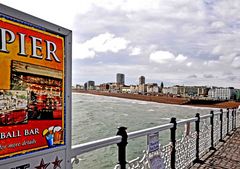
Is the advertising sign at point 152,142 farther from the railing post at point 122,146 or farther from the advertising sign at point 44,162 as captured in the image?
the advertising sign at point 44,162

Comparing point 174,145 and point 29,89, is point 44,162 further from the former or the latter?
point 174,145

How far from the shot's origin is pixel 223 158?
6.92 m

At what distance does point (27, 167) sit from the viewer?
1.83 metres

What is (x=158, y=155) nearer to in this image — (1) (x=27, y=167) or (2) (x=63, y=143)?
(2) (x=63, y=143)

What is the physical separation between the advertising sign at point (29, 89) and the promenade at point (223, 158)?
15.2 feet

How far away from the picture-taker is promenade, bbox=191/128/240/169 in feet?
20.1

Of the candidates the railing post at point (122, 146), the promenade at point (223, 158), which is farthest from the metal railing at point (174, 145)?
the promenade at point (223, 158)

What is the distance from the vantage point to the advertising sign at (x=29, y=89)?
174 centimetres

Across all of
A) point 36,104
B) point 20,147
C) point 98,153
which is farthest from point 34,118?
point 98,153

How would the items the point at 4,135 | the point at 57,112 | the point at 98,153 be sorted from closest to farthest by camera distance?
the point at 4,135, the point at 57,112, the point at 98,153

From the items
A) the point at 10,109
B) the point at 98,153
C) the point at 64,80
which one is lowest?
the point at 98,153

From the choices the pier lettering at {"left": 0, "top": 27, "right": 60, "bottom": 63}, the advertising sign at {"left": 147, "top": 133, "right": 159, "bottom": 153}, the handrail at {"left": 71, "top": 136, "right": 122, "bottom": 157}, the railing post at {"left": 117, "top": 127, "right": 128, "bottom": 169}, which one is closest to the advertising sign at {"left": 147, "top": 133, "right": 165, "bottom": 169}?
the advertising sign at {"left": 147, "top": 133, "right": 159, "bottom": 153}

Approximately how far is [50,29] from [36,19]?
15 centimetres

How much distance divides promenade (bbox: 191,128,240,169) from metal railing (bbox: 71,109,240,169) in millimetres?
176
